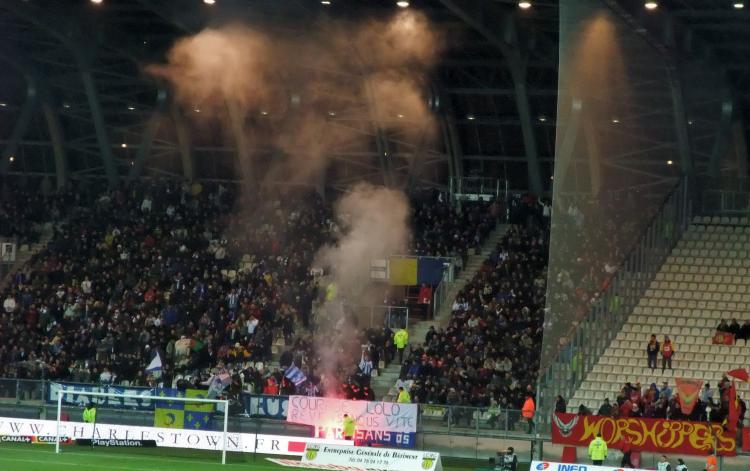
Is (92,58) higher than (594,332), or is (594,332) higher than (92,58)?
(92,58)

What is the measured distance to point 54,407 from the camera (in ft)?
117

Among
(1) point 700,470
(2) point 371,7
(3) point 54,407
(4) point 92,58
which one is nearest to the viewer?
(1) point 700,470

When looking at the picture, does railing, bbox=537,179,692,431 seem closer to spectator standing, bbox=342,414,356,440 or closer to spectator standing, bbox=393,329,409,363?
spectator standing, bbox=342,414,356,440

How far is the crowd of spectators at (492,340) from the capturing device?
1419 inches

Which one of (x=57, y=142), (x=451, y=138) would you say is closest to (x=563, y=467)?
(x=451, y=138)

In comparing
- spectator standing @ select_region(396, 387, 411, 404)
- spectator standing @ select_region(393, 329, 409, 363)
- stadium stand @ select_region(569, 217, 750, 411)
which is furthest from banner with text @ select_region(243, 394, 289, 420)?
stadium stand @ select_region(569, 217, 750, 411)

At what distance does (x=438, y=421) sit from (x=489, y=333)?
5835 millimetres

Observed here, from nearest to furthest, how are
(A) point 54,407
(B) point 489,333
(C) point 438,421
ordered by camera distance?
(C) point 438,421 < (A) point 54,407 < (B) point 489,333

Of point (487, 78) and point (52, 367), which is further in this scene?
point (487, 78)

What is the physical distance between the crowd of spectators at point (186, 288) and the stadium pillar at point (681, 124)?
7.94m

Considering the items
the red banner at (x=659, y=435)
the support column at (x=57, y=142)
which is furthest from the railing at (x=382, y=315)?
the support column at (x=57, y=142)

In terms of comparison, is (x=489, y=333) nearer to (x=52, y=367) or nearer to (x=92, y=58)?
(x=52, y=367)

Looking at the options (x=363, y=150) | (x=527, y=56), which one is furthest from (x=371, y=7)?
(x=363, y=150)

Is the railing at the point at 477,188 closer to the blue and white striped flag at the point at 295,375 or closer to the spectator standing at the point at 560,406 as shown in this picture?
the blue and white striped flag at the point at 295,375
